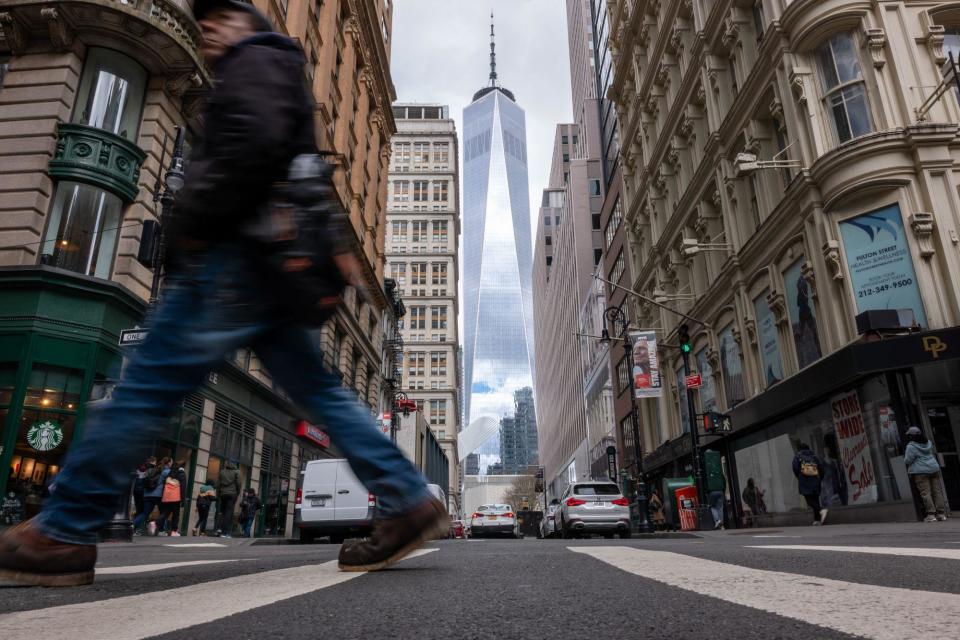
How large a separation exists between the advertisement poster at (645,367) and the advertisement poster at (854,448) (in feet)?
32.7

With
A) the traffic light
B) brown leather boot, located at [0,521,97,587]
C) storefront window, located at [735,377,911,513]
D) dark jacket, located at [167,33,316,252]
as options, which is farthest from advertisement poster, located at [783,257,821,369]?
brown leather boot, located at [0,521,97,587]

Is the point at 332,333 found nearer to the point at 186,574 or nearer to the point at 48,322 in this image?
the point at 48,322

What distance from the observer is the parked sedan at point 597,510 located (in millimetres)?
Answer: 17953

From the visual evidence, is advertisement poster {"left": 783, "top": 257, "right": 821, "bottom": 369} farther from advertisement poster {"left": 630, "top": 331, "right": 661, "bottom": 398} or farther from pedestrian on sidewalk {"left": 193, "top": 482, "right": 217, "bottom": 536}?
pedestrian on sidewalk {"left": 193, "top": 482, "right": 217, "bottom": 536}

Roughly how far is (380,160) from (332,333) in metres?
19.1

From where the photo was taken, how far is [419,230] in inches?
3939

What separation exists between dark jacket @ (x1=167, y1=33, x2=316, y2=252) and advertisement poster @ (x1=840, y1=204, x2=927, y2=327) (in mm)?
15032

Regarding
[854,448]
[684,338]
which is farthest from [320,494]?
[854,448]

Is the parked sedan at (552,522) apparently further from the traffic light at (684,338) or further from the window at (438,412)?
the window at (438,412)

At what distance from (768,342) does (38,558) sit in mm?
19980

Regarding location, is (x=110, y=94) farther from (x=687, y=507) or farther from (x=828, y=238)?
(x=687, y=507)

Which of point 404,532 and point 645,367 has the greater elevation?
point 645,367

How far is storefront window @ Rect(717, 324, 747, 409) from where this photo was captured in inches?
859

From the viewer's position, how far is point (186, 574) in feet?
10.8
